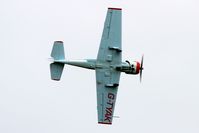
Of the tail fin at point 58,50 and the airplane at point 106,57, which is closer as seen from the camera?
the tail fin at point 58,50

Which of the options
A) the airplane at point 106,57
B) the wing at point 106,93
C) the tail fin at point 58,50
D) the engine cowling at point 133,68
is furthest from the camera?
the engine cowling at point 133,68

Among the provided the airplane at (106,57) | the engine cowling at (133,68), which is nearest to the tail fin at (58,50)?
the airplane at (106,57)

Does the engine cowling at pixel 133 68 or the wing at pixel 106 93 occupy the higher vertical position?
the engine cowling at pixel 133 68

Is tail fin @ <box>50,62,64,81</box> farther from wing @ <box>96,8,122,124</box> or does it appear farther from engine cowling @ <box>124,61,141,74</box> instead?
engine cowling @ <box>124,61,141,74</box>

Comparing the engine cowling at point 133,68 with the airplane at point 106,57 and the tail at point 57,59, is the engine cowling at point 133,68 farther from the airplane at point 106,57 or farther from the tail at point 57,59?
the tail at point 57,59

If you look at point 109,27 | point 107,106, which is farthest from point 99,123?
point 109,27

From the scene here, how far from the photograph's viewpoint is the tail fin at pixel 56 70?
94.5 meters

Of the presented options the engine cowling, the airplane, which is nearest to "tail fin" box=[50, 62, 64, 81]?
the airplane

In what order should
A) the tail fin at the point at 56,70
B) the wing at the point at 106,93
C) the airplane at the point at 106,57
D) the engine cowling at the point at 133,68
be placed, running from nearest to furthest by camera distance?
the airplane at the point at 106,57
the tail fin at the point at 56,70
the wing at the point at 106,93
the engine cowling at the point at 133,68

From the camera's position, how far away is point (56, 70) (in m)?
94.5

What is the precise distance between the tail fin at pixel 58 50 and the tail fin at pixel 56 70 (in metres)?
0.62

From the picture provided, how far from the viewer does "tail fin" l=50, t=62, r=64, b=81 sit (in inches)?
3720

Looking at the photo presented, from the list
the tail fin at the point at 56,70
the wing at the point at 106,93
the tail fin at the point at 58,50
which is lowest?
the wing at the point at 106,93

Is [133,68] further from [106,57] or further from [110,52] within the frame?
[106,57]
